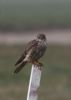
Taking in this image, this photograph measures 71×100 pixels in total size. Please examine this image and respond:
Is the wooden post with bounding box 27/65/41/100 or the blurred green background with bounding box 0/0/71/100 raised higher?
the blurred green background with bounding box 0/0/71/100

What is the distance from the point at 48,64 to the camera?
22.0 metres

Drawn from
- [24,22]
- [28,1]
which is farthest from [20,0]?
[24,22]

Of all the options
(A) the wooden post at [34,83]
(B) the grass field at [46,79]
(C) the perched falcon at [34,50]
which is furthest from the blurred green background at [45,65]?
(A) the wooden post at [34,83]

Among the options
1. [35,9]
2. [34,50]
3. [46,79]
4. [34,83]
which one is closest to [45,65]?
[46,79]

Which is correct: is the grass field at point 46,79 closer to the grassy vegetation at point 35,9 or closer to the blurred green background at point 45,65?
the blurred green background at point 45,65

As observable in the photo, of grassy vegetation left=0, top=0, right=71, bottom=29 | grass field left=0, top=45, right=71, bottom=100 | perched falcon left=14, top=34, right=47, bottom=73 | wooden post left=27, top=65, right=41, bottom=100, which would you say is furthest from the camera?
grassy vegetation left=0, top=0, right=71, bottom=29

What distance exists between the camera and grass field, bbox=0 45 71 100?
16.6 meters

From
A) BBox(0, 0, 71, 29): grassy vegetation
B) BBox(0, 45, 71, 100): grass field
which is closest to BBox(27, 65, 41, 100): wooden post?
BBox(0, 45, 71, 100): grass field

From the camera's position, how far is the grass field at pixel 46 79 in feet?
54.5

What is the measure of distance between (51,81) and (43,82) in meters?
0.22

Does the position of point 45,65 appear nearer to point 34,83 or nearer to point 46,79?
point 46,79

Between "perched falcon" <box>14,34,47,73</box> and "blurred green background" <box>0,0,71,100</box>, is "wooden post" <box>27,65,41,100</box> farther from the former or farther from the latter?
"blurred green background" <box>0,0,71,100</box>

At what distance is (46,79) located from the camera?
1906 centimetres

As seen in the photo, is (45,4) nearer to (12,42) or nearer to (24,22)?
(24,22)
